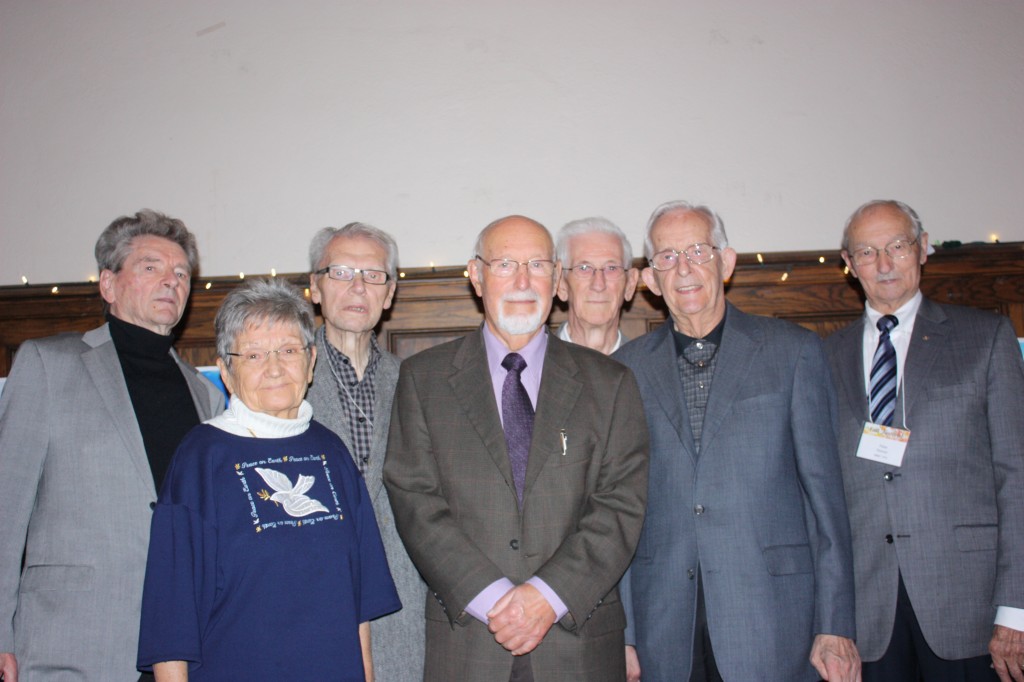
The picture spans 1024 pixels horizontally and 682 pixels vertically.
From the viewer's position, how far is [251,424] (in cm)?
213

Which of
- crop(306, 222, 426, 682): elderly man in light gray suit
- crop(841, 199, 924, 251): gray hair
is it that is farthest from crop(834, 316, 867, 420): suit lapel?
crop(306, 222, 426, 682): elderly man in light gray suit

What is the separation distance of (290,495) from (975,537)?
224 cm

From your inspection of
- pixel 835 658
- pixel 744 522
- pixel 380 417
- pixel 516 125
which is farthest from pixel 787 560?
pixel 516 125

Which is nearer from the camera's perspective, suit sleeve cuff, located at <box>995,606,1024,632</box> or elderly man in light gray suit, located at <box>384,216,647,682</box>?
elderly man in light gray suit, located at <box>384,216,647,682</box>

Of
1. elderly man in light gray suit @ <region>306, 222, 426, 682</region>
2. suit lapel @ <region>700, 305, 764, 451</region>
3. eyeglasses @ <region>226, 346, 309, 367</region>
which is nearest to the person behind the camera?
eyeglasses @ <region>226, 346, 309, 367</region>

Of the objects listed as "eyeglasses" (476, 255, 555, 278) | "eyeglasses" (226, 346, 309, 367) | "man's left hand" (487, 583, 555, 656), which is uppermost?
"eyeglasses" (476, 255, 555, 278)

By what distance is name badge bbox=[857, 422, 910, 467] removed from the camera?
8.58ft

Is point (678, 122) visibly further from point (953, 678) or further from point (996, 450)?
point (953, 678)

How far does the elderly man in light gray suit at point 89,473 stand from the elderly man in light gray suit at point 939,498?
238 cm

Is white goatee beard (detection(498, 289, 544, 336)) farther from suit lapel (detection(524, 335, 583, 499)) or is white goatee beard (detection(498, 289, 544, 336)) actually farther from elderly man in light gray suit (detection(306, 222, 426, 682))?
elderly man in light gray suit (detection(306, 222, 426, 682))

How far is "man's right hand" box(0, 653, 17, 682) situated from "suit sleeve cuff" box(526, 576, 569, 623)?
1602 millimetres

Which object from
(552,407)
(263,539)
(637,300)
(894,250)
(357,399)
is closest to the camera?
(263,539)

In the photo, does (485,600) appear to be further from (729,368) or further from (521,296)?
(729,368)

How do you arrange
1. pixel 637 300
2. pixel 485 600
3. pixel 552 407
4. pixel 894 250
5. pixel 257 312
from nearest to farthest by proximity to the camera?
pixel 485 600, pixel 257 312, pixel 552 407, pixel 894 250, pixel 637 300
